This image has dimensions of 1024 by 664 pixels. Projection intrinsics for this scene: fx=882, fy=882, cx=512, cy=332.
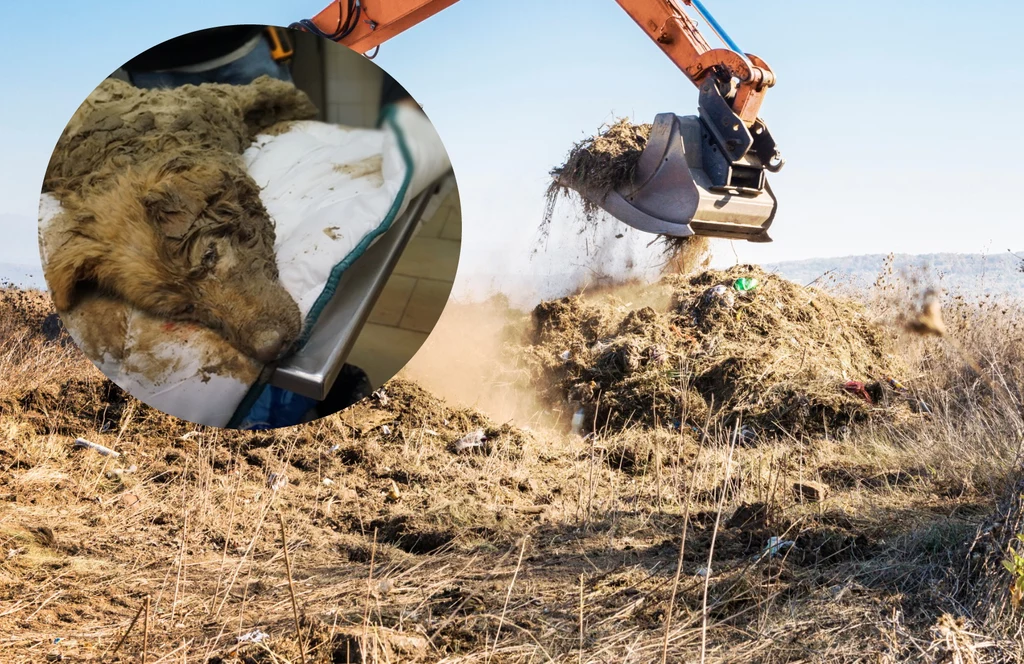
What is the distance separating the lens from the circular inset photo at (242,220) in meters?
3.35

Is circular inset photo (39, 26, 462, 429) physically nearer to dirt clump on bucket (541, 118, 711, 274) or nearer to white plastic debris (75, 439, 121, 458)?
white plastic debris (75, 439, 121, 458)

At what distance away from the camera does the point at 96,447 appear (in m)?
5.71

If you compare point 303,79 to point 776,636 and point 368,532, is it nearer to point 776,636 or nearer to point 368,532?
point 368,532

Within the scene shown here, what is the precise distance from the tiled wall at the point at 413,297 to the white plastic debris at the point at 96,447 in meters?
2.78

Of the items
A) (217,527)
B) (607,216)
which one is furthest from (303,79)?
(607,216)

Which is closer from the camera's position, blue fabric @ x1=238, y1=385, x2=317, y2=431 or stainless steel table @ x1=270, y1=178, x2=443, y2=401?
stainless steel table @ x1=270, y1=178, x2=443, y2=401

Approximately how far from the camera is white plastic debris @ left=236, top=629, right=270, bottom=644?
3.04m

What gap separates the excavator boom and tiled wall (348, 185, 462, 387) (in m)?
3.80

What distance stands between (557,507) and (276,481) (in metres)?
1.77

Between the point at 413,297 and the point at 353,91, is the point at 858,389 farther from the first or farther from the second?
the point at 353,91

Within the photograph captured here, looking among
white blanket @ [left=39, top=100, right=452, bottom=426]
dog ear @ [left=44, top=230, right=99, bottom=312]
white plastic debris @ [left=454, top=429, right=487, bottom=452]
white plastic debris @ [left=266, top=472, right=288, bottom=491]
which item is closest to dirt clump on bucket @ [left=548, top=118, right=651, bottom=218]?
white plastic debris @ [left=454, top=429, right=487, bottom=452]

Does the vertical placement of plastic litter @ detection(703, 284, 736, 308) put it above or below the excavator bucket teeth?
below

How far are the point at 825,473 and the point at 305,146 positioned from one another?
12.9 ft

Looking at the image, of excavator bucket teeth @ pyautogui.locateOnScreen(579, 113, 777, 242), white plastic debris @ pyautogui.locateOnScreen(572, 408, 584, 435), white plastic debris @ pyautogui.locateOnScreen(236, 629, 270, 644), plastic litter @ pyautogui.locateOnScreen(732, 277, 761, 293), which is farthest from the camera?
plastic litter @ pyautogui.locateOnScreen(732, 277, 761, 293)
